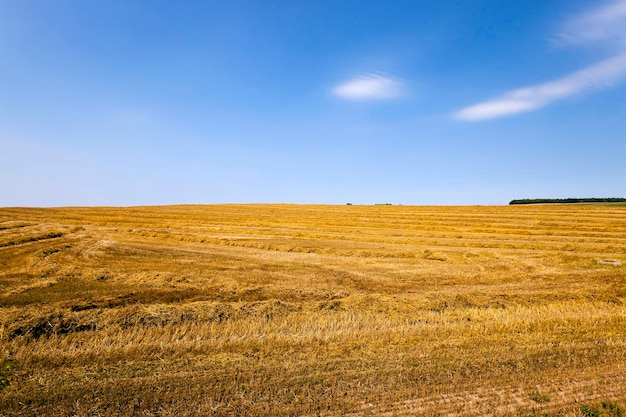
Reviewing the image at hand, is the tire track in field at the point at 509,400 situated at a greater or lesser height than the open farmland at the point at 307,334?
lesser

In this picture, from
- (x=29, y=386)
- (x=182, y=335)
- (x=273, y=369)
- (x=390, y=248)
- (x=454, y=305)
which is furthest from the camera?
(x=390, y=248)

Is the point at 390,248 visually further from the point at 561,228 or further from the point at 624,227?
the point at 624,227

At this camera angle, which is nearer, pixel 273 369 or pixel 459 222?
pixel 273 369

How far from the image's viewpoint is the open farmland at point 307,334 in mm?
4520

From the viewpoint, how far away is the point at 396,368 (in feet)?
17.0

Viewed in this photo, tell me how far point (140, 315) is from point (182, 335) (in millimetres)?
1446

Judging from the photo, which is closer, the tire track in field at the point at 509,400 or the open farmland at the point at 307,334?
the tire track in field at the point at 509,400

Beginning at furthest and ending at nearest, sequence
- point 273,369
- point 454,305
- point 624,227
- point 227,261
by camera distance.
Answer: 1. point 624,227
2. point 227,261
3. point 454,305
4. point 273,369

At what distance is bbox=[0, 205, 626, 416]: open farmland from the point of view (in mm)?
4520

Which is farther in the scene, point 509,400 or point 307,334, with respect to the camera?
point 307,334

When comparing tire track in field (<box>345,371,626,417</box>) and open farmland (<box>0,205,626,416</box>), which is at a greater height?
open farmland (<box>0,205,626,416</box>)

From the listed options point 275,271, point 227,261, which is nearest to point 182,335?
point 275,271

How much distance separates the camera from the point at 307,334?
650 cm

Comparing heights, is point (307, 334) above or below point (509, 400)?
above
